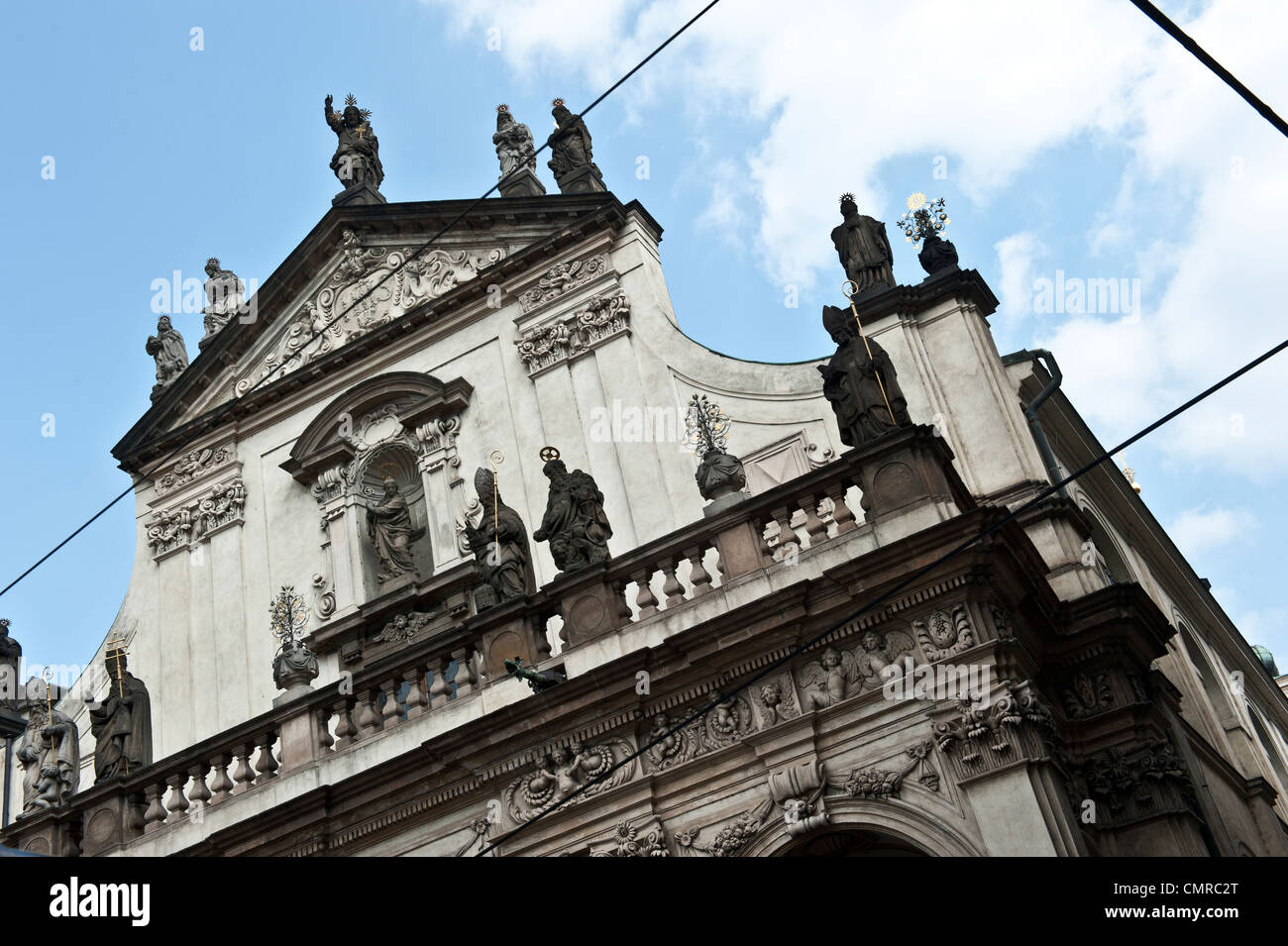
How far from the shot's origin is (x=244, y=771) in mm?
13961

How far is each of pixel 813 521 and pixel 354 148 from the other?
12607mm

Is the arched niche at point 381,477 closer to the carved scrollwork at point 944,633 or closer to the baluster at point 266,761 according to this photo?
the baluster at point 266,761

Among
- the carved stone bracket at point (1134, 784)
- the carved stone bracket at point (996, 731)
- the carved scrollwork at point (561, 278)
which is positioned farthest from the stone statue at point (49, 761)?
the carved stone bracket at point (1134, 784)

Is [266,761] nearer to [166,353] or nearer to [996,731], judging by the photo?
[996,731]

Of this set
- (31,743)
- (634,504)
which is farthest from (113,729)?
(634,504)

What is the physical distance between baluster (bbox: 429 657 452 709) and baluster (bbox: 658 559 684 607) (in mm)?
2215

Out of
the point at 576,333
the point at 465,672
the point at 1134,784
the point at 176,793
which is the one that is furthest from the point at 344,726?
the point at 1134,784

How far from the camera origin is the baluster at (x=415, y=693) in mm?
13398

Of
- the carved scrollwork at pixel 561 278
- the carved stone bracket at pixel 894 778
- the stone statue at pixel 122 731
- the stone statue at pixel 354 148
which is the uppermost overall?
the stone statue at pixel 354 148

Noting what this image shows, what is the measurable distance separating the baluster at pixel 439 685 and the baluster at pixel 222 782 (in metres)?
2.22

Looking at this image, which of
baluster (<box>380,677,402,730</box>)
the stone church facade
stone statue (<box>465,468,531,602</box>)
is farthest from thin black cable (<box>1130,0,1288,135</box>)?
baluster (<box>380,677,402,730</box>)

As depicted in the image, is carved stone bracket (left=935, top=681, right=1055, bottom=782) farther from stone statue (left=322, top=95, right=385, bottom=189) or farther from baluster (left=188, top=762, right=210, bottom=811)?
stone statue (left=322, top=95, right=385, bottom=189)

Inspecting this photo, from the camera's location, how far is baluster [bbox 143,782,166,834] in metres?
14.2
